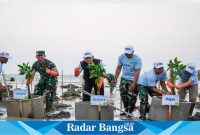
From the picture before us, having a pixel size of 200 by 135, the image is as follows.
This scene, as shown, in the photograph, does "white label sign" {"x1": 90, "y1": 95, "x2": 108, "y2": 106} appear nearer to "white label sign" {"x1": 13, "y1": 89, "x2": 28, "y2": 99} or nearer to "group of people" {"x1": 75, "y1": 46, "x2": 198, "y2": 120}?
"group of people" {"x1": 75, "y1": 46, "x2": 198, "y2": 120}

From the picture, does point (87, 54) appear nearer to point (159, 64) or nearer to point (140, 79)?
point (140, 79)

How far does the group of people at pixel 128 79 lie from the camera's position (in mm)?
5648

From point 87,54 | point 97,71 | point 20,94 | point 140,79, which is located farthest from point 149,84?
point 20,94

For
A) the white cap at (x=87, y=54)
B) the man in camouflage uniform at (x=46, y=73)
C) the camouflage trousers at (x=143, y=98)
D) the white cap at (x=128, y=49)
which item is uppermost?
the white cap at (x=128, y=49)

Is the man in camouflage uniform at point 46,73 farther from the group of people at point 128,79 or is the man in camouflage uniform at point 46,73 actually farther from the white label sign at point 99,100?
the white label sign at point 99,100

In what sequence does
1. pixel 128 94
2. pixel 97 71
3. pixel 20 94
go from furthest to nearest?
pixel 128 94
pixel 20 94
pixel 97 71

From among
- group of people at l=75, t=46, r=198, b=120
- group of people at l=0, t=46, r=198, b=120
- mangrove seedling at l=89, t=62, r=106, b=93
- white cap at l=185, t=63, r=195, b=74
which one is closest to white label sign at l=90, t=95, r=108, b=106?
mangrove seedling at l=89, t=62, r=106, b=93

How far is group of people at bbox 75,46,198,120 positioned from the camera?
5.59 meters

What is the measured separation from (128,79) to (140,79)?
0.80 feet

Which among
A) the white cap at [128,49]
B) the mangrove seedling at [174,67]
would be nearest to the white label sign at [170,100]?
the mangrove seedling at [174,67]

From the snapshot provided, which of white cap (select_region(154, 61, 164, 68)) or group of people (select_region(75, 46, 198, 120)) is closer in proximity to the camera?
white cap (select_region(154, 61, 164, 68))

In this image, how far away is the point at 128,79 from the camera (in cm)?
593

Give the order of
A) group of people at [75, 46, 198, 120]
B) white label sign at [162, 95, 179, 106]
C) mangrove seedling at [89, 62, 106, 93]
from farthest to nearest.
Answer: group of people at [75, 46, 198, 120] < mangrove seedling at [89, 62, 106, 93] < white label sign at [162, 95, 179, 106]

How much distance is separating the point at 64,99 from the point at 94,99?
341 cm
